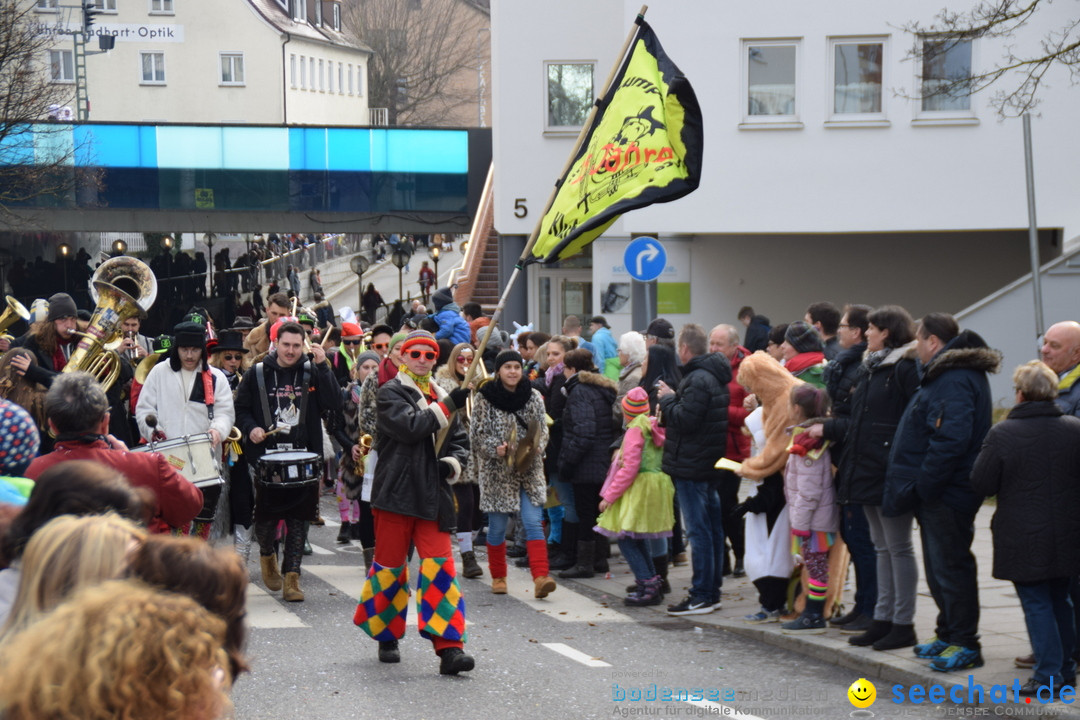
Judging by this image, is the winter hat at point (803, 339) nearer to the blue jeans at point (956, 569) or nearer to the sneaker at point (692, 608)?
the sneaker at point (692, 608)

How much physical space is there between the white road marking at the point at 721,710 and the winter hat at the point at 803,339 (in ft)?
10.8

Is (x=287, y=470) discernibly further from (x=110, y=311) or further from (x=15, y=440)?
(x=15, y=440)

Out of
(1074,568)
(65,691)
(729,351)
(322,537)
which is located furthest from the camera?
(322,537)

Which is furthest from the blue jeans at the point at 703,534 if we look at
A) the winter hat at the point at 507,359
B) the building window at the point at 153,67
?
the building window at the point at 153,67

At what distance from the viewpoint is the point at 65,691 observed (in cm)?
207

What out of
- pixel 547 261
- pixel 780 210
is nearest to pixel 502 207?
pixel 780 210

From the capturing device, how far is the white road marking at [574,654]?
25.4ft

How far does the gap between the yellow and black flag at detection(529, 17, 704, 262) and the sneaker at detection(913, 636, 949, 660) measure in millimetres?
3042

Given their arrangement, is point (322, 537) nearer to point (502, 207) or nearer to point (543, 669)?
point (543, 669)

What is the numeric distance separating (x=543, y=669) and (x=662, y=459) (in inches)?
95.3

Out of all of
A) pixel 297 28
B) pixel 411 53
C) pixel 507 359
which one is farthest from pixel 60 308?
pixel 411 53

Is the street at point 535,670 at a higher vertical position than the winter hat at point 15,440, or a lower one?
lower

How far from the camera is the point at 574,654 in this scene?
7.99 m

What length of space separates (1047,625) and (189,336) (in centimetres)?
609
